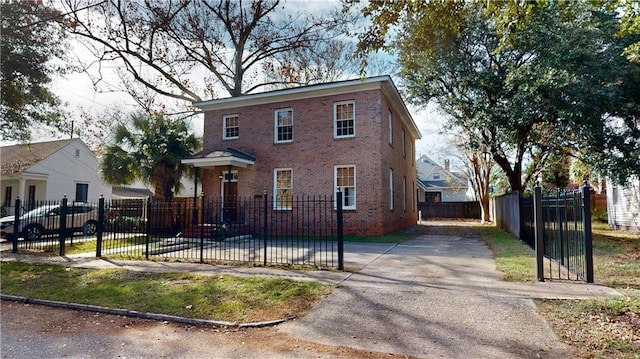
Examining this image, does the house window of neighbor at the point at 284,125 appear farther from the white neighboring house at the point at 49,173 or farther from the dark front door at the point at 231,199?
the white neighboring house at the point at 49,173

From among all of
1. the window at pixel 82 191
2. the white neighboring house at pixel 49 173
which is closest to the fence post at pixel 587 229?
the white neighboring house at pixel 49 173

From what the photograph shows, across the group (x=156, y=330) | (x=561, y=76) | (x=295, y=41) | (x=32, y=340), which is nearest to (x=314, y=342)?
(x=156, y=330)

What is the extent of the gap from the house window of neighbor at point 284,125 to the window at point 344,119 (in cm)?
219

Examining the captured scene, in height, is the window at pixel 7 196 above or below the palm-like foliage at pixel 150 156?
below

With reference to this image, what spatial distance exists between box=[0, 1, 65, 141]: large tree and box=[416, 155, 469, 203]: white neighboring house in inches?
1324

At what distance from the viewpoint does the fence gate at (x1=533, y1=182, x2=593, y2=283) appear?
6129 millimetres

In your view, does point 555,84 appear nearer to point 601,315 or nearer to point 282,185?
point 601,315

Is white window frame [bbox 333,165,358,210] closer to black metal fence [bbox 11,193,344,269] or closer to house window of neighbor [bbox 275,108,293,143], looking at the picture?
black metal fence [bbox 11,193,344,269]

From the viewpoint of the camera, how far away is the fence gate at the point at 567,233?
6129 millimetres

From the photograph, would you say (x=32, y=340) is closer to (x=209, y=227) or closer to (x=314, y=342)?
(x=314, y=342)

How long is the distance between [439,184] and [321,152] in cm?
3321

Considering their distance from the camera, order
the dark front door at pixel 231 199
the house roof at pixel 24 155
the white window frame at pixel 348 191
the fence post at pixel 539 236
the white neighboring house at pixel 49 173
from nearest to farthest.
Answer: the fence post at pixel 539 236 < the white window frame at pixel 348 191 < the dark front door at pixel 231 199 < the house roof at pixel 24 155 < the white neighboring house at pixel 49 173

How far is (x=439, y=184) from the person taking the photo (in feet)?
149

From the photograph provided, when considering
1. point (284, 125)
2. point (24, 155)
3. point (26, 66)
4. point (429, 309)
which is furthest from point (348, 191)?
point (24, 155)
